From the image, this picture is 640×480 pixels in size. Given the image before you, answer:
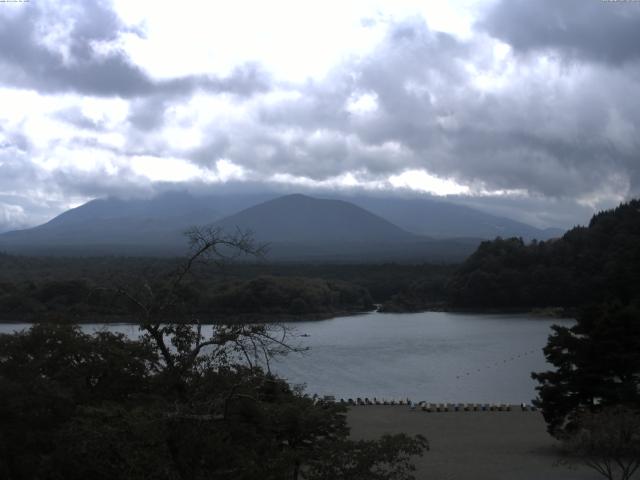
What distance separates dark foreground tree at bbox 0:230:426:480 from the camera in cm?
456

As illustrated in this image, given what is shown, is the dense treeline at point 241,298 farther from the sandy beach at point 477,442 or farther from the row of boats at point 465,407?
the sandy beach at point 477,442

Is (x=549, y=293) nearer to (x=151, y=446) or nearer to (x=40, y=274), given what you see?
(x=40, y=274)

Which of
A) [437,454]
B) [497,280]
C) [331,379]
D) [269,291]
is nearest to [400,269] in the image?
[497,280]

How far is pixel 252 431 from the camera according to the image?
17.2 feet

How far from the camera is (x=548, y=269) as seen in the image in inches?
1779

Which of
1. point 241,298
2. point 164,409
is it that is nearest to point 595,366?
point 164,409

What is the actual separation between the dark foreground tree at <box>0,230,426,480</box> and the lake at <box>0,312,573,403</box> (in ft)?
23.8

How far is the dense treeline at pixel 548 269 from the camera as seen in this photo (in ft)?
145

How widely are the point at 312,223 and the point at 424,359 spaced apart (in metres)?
132

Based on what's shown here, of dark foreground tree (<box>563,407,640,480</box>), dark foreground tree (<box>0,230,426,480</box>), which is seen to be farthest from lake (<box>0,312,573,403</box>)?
dark foreground tree (<box>0,230,426,480</box>)

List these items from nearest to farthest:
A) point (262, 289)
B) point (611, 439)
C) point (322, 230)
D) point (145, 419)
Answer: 1. point (145, 419)
2. point (611, 439)
3. point (262, 289)
4. point (322, 230)

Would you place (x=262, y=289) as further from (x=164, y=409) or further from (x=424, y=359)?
(x=164, y=409)

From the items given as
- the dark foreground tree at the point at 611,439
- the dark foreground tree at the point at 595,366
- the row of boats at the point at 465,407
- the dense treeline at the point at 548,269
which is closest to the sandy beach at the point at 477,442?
the row of boats at the point at 465,407

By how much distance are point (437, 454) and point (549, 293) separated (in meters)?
34.1
